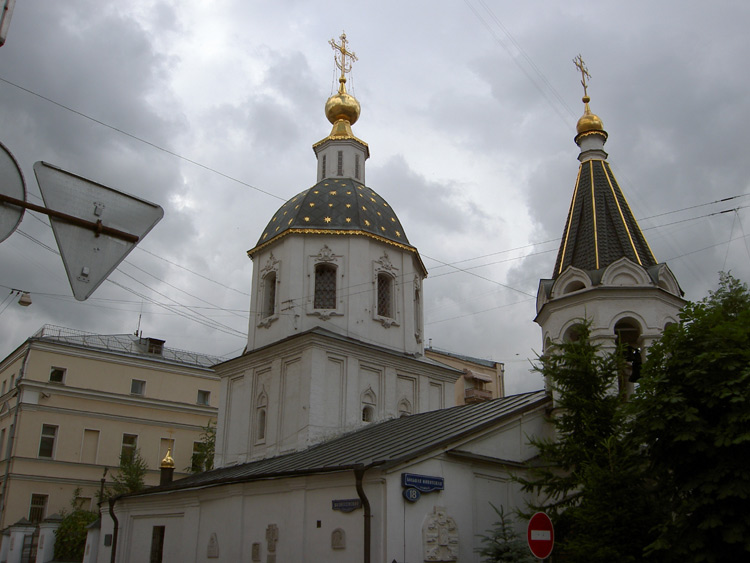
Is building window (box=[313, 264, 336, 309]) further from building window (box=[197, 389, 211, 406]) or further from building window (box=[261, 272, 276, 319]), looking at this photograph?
building window (box=[197, 389, 211, 406])

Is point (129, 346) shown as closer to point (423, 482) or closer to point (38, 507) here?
point (38, 507)

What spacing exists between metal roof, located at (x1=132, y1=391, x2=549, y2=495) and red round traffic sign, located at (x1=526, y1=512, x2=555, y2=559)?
150 inches

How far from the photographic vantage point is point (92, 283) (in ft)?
19.1

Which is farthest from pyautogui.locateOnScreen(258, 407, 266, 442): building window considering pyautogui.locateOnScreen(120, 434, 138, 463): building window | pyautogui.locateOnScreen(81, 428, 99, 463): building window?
pyautogui.locateOnScreen(81, 428, 99, 463): building window

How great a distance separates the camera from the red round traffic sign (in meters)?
10.7

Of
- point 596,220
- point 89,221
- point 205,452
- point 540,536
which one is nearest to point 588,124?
point 596,220

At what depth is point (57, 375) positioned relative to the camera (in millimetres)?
36531

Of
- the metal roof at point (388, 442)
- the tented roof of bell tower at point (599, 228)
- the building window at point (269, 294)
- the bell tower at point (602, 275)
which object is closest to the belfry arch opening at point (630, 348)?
the bell tower at point (602, 275)

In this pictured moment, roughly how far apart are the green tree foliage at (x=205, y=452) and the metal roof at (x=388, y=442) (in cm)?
1352

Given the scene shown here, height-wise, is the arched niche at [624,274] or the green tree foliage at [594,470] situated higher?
the arched niche at [624,274]

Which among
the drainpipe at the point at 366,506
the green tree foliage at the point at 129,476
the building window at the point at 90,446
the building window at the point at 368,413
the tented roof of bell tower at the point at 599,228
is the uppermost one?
the tented roof of bell tower at the point at 599,228

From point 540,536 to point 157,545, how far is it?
14.9 m

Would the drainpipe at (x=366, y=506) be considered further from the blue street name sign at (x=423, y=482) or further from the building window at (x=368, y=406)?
the building window at (x=368, y=406)

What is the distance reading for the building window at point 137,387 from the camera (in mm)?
38438
